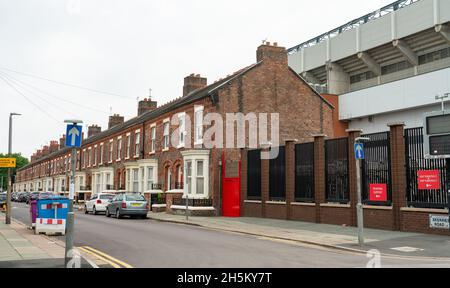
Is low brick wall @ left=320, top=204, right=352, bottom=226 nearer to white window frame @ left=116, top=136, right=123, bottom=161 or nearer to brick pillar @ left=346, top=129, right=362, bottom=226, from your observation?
brick pillar @ left=346, top=129, right=362, bottom=226

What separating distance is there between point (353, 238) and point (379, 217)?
306 centimetres

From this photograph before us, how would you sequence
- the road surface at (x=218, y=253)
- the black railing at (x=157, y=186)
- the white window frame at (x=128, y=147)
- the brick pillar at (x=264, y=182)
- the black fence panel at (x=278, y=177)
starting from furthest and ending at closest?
the white window frame at (x=128, y=147), the black railing at (x=157, y=186), the brick pillar at (x=264, y=182), the black fence panel at (x=278, y=177), the road surface at (x=218, y=253)

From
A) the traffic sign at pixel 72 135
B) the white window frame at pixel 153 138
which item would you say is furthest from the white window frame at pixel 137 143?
the traffic sign at pixel 72 135

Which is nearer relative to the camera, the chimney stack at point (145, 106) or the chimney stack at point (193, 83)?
the chimney stack at point (193, 83)

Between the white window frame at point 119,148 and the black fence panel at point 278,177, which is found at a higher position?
the white window frame at point 119,148

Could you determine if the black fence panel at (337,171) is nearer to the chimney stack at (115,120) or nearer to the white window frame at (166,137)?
the white window frame at (166,137)

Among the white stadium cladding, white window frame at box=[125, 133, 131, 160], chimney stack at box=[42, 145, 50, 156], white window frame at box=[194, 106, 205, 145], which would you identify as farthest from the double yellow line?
chimney stack at box=[42, 145, 50, 156]

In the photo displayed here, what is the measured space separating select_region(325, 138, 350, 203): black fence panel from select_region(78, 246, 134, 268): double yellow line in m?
11.6

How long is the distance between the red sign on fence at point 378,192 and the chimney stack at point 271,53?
14.7 m

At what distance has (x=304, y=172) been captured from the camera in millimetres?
22609

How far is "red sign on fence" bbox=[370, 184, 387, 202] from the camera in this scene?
58.7 ft

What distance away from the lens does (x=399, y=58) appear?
155ft

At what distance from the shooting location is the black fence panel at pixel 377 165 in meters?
17.9

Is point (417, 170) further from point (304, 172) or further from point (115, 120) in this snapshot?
point (115, 120)
